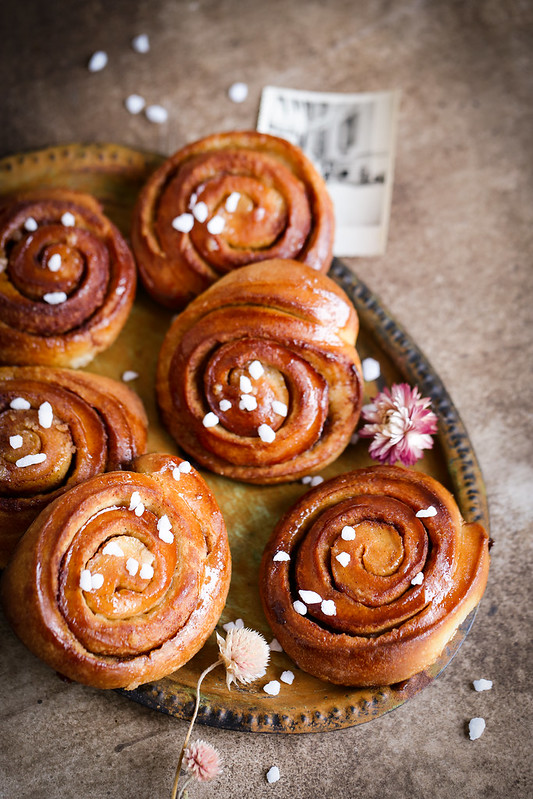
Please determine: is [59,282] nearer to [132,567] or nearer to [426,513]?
[132,567]

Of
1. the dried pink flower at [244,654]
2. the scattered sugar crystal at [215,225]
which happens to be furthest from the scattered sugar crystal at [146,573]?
the scattered sugar crystal at [215,225]

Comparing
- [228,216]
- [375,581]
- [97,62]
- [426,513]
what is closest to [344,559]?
[375,581]

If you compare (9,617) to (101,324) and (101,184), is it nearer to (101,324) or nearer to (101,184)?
(101,324)

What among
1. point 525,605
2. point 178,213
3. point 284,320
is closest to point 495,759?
point 525,605

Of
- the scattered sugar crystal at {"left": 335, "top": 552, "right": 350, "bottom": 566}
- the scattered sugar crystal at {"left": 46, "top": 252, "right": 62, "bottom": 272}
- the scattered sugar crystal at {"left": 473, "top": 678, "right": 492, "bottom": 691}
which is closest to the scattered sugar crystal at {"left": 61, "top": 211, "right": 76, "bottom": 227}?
the scattered sugar crystal at {"left": 46, "top": 252, "right": 62, "bottom": 272}

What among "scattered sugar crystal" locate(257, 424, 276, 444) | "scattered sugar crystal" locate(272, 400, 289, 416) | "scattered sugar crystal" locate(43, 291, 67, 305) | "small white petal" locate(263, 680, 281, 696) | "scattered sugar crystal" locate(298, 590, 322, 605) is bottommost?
"small white petal" locate(263, 680, 281, 696)

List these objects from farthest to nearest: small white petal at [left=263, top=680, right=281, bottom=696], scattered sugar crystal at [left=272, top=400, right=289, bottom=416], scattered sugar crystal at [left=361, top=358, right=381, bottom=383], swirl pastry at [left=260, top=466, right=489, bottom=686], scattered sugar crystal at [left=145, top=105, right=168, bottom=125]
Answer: scattered sugar crystal at [left=145, top=105, right=168, bottom=125] < scattered sugar crystal at [left=361, top=358, right=381, bottom=383] < scattered sugar crystal at [left=272, top=400, right=289, bottom=416] < small white petal at [left=263, top=680, right=281, bottom=696] < swirl pastry at [left=260, top=466, right=489, bottom=686]

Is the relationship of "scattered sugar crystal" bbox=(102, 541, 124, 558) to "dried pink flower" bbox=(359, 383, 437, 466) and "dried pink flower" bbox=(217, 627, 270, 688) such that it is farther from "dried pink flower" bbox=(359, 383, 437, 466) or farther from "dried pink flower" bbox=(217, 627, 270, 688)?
"dried pink flower" bbox=(359, 383, 437, 466)

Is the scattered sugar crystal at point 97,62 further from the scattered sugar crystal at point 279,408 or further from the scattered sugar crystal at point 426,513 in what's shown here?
the scattered sugar crystal at point 426,513
